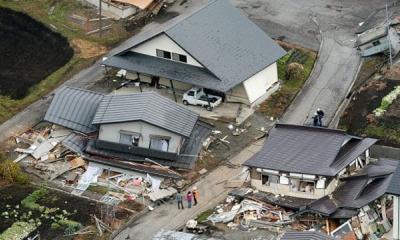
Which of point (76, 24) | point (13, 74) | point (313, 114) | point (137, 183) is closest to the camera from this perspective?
point (137, 183)

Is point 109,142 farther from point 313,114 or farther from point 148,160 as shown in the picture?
point 313,114

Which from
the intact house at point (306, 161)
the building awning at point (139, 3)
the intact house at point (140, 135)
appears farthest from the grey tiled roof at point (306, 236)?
the building awning at point (139, 3)

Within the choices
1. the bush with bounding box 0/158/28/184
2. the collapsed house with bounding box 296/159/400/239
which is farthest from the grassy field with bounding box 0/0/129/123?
the collapsed house with bounding box 296/159/400/239

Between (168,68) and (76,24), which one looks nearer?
(168,68)

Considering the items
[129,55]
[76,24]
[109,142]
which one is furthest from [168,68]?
[76,24]

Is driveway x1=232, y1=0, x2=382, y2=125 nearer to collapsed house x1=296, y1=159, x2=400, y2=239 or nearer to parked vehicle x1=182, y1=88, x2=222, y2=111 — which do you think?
parked vehicle x1=182, y1=88, x2=222, y2=111

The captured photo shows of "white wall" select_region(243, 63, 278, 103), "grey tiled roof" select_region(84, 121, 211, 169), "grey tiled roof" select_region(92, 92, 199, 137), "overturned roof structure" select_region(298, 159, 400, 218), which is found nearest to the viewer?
"overturned roof structure" select_region(298, 159, 400, 218)
